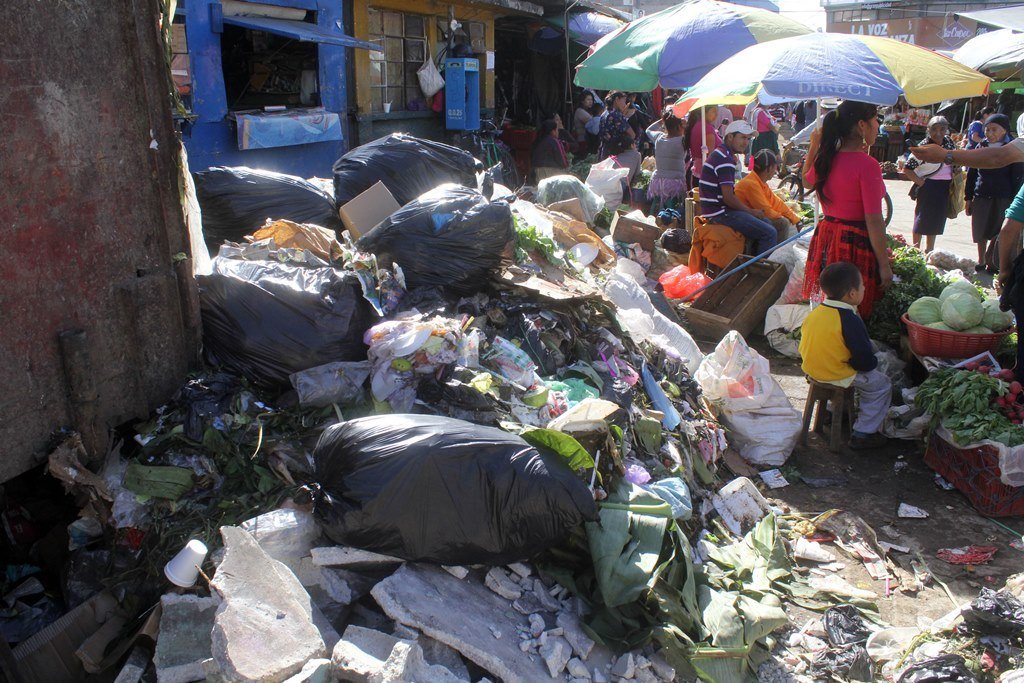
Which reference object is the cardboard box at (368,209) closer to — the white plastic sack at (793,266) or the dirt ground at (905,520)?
the dirt ground at (905,520)

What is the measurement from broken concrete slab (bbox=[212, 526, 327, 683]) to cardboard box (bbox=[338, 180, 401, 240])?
2.43 meters

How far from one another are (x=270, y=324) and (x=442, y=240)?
99cm

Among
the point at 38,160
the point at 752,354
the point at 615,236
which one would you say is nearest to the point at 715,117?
the point at 615,236

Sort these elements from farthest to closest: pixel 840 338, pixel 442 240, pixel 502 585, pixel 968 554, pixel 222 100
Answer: pixel 222 100, pixel 840 338, pixel 442 240, pixel 968 554, pixel 502 585

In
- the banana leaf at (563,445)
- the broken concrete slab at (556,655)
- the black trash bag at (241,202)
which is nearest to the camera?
the broken concrete slab at (556,655)

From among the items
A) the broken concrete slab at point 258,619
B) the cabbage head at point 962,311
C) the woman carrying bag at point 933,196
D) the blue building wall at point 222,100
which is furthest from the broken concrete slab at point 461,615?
the woman carrying bag at point 933,196

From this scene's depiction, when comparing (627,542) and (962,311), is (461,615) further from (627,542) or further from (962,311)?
(962,311)

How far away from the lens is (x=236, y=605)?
2215mm

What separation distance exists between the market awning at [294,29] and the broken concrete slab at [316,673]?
6.95 metres

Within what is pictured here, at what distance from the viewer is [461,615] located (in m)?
2.41

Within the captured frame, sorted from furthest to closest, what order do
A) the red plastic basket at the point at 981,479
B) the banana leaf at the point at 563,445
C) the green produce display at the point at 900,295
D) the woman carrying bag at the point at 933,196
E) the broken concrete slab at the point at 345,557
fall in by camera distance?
the woman carrying bag at the point at 933,196 < the green produce display at the point at 900,295 < the red plastic basket at the point at 981,479 < the banana leaf at the point at 563,445 < the broken concrete slab at the point at 345,557

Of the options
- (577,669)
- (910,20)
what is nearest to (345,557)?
(577,669)

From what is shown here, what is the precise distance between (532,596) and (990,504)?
2558 millimetres

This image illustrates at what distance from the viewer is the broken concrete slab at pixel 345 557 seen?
2.49 metres
